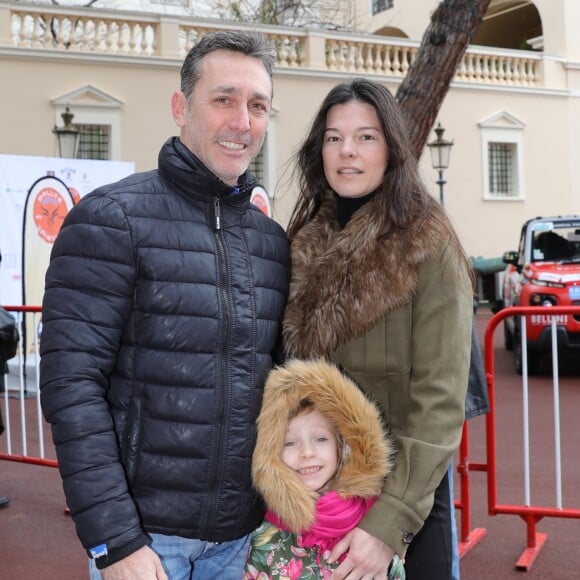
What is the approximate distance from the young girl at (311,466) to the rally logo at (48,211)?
8.55 metres

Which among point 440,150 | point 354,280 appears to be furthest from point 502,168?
point 354,280

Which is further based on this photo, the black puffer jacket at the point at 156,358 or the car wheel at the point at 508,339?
the car wheel at the point at 508,339

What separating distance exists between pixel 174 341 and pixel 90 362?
22cm

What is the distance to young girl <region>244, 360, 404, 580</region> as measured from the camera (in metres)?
2.26

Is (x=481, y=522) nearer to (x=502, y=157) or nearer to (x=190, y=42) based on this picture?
(x=190, y=42)

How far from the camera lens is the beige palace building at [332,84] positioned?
19.6 m

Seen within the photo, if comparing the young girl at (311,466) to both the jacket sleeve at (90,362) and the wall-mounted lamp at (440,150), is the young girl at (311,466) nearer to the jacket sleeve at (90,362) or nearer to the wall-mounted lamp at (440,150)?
the jacket sleeve at (90,362)

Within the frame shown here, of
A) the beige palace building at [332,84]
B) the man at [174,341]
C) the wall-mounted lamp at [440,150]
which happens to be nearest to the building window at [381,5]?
the beige palace building at [332,84]

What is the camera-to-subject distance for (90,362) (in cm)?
206

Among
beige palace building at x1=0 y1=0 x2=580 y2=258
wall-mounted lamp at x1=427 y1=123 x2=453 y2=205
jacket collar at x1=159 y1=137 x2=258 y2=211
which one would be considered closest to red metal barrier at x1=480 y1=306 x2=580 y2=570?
jacket collar at x1=159 y1=137 x2=258 y2=211

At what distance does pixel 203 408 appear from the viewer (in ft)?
7.16

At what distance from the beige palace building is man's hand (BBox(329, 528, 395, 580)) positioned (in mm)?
14473

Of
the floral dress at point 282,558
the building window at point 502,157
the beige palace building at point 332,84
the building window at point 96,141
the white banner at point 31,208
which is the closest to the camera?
the floral dress at point 282,558

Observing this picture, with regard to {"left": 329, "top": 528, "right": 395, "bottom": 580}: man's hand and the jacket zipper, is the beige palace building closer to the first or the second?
the jacket zipper
